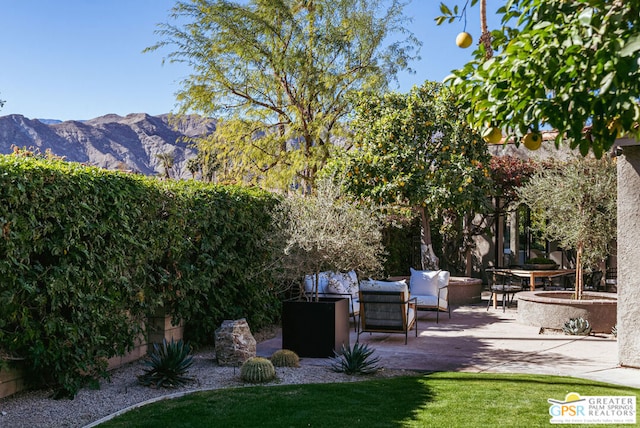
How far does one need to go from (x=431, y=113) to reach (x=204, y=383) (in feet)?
28.1

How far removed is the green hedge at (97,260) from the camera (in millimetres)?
5336

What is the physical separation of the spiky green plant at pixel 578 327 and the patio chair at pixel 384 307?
9.55ft

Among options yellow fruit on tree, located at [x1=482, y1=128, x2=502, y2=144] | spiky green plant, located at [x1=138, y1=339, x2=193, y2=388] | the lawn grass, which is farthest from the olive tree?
yellow fruit on tree, located at [x1=482, y1=128, x2=502, y2=144]

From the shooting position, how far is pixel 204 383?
6742mm

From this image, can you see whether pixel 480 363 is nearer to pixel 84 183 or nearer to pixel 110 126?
pixel 84 183

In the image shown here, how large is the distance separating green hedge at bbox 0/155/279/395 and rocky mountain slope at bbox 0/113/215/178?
65.5 meters

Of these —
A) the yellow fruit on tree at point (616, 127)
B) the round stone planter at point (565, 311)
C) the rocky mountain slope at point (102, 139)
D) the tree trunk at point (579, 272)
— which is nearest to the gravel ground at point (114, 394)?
the round stone planter at point (565, 311)

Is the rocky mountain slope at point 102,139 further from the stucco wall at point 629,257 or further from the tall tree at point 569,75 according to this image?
the tall tree at point 569,75

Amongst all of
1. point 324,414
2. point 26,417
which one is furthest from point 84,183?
point 324,414

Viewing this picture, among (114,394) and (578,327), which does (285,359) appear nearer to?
(114,394)

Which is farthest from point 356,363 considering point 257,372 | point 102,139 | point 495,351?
point 102,139

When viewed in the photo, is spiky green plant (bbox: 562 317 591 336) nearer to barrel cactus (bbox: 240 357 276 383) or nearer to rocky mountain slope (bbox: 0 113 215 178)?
barrel cactus (bbox: 240 357 276 383)

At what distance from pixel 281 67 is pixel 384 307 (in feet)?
37.4

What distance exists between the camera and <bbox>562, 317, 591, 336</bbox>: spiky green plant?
32.6 ft
